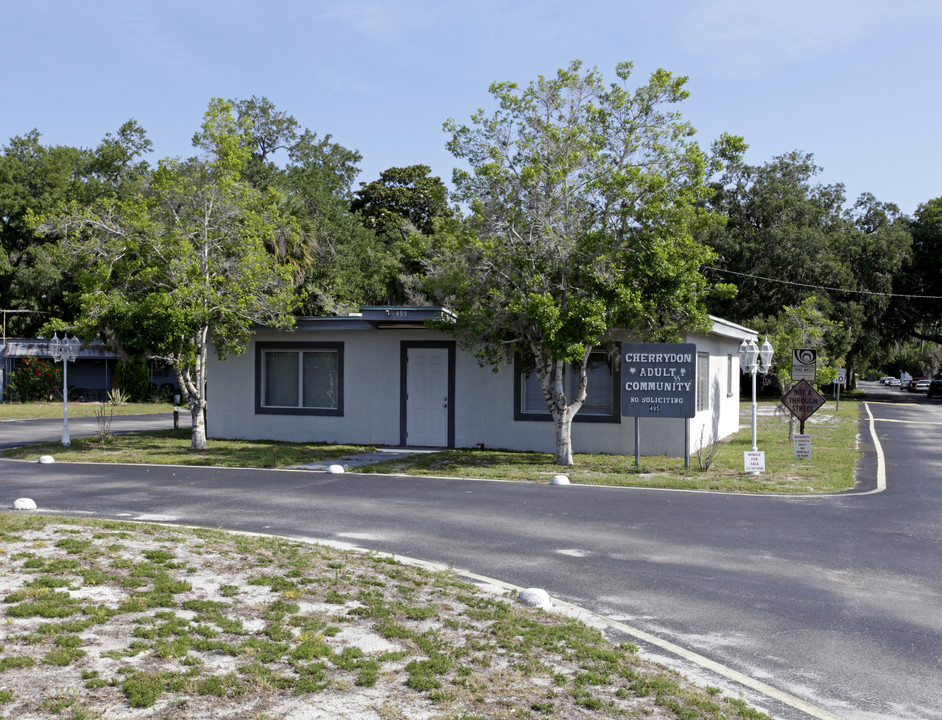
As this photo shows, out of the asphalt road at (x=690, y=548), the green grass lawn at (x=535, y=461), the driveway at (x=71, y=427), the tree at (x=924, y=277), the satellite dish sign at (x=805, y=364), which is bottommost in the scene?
the asphalt road at (x=690, y=548)

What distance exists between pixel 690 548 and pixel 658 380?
24.3ft

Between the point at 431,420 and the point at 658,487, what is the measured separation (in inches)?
276

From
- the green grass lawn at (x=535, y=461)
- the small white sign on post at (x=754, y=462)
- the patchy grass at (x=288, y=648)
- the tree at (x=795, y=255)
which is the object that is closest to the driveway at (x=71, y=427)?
the green grass lawn at (x=535, y=461)

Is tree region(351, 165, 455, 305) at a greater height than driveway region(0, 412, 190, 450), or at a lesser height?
greater

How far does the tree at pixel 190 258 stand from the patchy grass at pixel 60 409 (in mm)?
13614

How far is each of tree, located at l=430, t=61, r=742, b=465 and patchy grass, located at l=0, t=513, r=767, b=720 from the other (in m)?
8.89

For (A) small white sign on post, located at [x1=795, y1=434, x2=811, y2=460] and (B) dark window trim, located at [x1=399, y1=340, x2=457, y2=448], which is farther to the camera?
(B) dark window trim, located at [x1=399, y1=340, x2=457, y2=448]

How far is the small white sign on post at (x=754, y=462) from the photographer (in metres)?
14.8

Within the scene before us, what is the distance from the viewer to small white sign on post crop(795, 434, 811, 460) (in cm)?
1681

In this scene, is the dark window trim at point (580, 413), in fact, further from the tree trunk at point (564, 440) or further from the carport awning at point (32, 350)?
the carport awning at point (32, 350)

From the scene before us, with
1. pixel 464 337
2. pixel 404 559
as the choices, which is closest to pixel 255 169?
pixel 464 337

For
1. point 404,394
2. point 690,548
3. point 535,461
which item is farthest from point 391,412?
point 690,548

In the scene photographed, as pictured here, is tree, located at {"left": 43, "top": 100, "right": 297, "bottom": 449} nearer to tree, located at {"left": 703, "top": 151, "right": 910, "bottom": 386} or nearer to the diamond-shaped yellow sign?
the diamond-shaped yellow sign

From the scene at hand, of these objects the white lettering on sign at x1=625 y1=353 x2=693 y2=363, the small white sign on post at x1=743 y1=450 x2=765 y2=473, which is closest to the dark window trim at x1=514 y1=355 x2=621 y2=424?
the white lettering on sign at x1=625 y1=353 x2=693 y2=363
